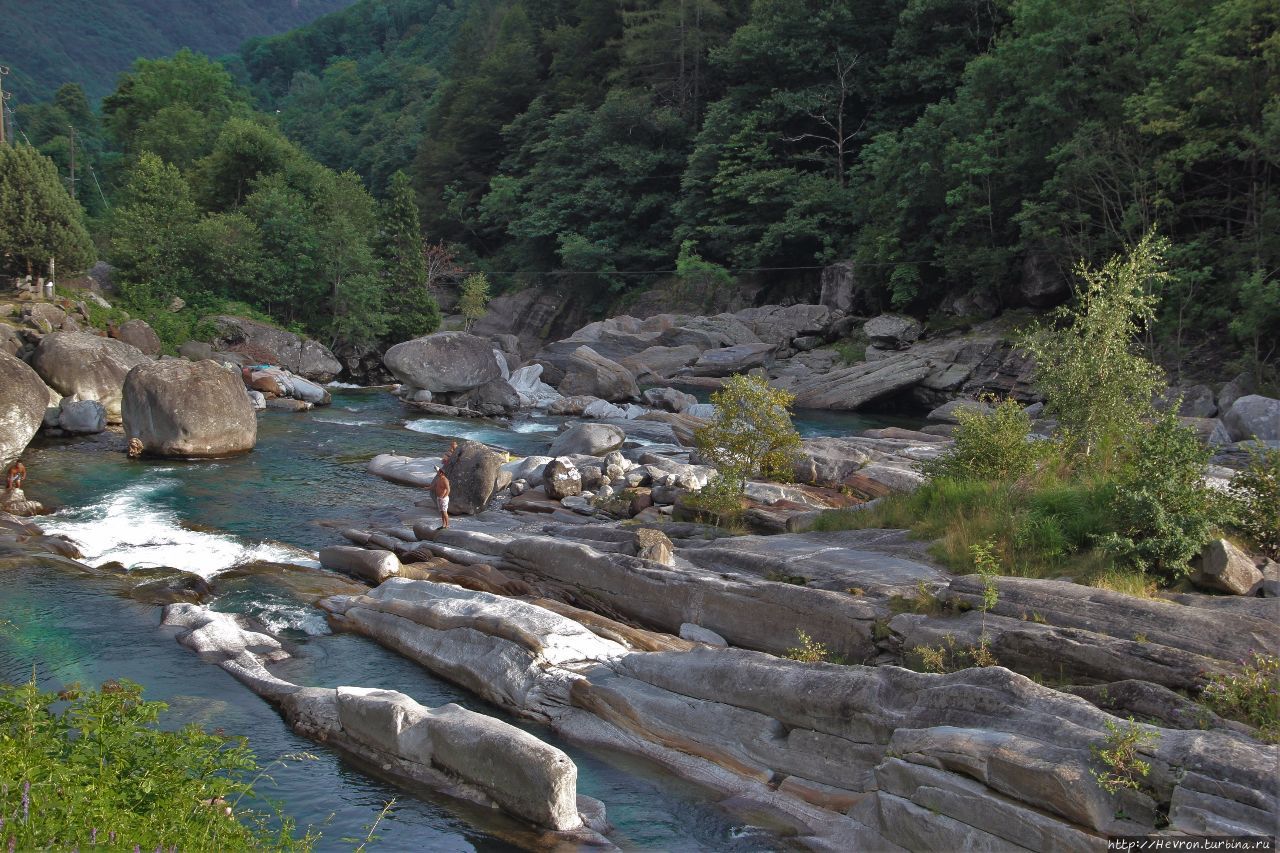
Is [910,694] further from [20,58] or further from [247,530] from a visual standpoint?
[20,58]

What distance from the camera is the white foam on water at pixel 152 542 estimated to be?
57.8ft

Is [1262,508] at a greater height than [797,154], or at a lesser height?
lesser

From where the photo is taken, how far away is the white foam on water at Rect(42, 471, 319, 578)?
17.6 m

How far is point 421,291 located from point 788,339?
64.3ft

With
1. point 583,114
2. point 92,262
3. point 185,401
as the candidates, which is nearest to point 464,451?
point 185,401

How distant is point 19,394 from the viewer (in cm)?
2420

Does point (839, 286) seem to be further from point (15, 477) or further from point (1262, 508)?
point (1262, 508)

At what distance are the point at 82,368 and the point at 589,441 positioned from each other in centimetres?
1576

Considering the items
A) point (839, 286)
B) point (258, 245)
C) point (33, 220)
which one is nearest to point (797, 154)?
point (839, 286)

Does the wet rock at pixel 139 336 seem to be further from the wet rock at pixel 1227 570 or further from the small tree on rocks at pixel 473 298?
the wet rock at pixel 1227 570

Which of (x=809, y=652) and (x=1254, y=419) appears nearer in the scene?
(x=809, y=652)

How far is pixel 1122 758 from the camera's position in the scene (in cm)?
777

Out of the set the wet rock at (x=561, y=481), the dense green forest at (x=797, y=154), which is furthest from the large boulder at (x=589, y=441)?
the dense green forest at (x=797, y=154)

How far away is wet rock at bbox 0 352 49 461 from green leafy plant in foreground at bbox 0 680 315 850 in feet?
58.4
